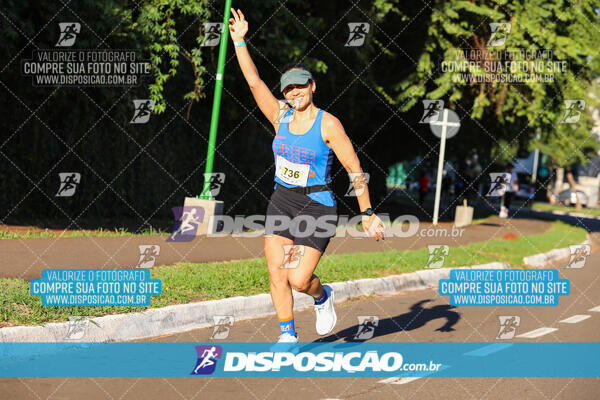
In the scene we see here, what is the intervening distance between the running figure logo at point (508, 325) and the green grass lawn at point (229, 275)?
234 cm

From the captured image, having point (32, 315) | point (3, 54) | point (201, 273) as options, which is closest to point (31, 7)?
point (3, 54)

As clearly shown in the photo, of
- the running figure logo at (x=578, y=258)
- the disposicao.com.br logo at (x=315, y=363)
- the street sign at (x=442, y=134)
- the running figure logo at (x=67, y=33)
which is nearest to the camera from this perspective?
the disposicao.com.br logo at (x=315, y=363)

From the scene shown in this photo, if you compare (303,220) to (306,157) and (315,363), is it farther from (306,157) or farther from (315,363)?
(315,363)

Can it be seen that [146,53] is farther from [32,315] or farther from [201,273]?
[32,315]

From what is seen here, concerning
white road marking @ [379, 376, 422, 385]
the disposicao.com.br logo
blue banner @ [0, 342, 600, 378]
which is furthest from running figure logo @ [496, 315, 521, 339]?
white road marking @ [379, 376, 422, 385]

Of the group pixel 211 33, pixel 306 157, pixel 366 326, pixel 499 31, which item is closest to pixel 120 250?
pixel 366 326

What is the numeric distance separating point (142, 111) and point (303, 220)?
36.5 ft

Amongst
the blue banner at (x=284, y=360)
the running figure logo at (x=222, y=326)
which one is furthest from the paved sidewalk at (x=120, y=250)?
the blue banner at (x=284, y=360)

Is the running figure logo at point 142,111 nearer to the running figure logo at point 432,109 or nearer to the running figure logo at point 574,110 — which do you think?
the running figure logo at point 432,109

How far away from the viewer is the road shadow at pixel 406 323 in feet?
25.9

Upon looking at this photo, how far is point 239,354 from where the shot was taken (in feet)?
22.6

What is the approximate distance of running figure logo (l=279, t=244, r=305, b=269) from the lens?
21.9 feet

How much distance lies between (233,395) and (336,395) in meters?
0.71

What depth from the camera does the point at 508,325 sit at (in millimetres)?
8961
